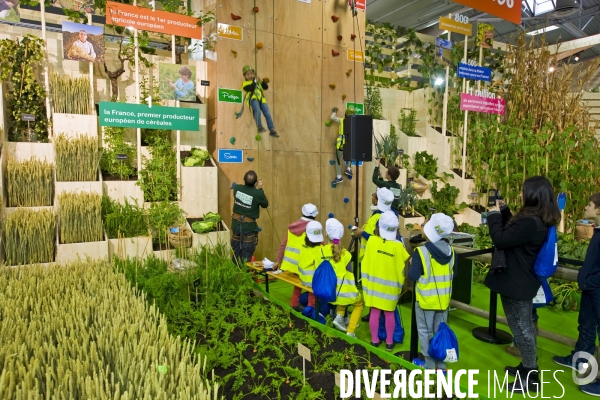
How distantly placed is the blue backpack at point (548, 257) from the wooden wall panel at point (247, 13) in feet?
15.8

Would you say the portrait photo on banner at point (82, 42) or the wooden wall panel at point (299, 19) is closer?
the portrait photo on banner at point (82, 42)

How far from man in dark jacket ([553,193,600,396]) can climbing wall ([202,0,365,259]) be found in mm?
3901

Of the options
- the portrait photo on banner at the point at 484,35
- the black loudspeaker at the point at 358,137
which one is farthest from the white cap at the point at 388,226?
the portrait photo on banner at the point at 484,35

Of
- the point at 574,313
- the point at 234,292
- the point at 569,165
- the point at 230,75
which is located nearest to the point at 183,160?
the point at 230,75

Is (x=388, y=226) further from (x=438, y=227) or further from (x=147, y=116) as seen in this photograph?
(x=147, y=116)

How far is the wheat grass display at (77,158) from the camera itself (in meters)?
4.59

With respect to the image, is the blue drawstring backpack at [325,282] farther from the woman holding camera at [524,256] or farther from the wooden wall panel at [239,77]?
the wooden wall panel at [239,77]

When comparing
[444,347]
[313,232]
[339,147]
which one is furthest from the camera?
[339,147]

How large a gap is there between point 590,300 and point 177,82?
5.00 meters

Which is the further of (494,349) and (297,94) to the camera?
(297,94)

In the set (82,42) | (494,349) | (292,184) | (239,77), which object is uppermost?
(82,42)

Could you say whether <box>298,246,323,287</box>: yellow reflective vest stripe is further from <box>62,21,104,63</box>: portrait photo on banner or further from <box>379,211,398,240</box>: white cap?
<box>62,21,104,63</box>: portrait photo on banner

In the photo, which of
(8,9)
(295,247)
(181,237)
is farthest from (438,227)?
(8,9)

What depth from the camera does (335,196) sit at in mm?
6770
